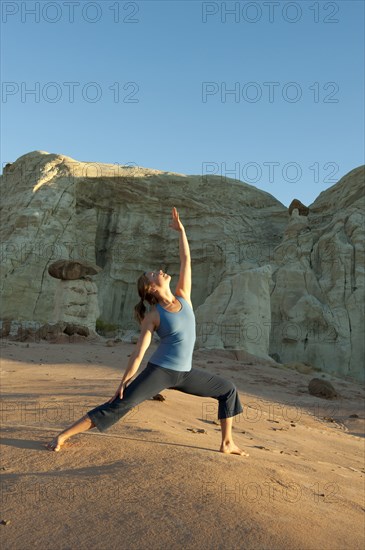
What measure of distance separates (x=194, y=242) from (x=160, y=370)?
28.5 metres

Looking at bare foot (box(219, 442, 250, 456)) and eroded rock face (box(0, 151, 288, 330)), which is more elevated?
eroded rock face (box(0, 151, 288, 330))

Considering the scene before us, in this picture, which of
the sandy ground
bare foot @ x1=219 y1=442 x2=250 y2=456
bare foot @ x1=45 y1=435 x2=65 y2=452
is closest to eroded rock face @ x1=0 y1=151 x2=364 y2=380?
the sandy ground

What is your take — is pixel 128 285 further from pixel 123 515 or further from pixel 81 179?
pixel 123 515

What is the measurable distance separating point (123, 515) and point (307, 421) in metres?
5.82

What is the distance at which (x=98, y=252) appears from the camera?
3284cm

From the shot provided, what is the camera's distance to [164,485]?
2707 millimetres

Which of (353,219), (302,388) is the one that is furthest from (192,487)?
(353,219)

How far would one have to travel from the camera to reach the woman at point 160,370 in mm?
3318

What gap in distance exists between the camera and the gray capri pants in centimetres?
331

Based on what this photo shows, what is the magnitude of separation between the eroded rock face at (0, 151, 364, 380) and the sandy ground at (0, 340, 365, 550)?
17.1 m

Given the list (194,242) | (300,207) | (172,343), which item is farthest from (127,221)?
(172,343)

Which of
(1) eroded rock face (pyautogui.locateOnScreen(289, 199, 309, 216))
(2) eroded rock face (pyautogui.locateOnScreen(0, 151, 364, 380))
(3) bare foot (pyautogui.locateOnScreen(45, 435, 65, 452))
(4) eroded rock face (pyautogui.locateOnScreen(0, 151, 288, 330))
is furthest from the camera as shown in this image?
(4) eroded rock face (pyautogui.locateOnScreen(0, 151, 288, 330))

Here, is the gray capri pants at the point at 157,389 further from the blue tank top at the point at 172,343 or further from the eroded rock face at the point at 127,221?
the eroded rock face at the point at 127,221

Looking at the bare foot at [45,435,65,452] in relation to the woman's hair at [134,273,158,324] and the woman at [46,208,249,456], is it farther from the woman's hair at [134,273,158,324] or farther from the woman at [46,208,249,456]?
the woman's hair at [134,273,158,324]
